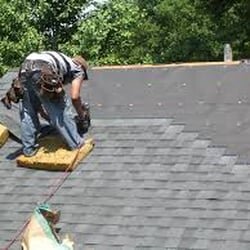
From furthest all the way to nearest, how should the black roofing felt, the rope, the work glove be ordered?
1. the work glove
2. the rope
3. the black roofing felt

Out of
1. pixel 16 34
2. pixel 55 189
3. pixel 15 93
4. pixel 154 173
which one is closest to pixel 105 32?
pixel 16 34

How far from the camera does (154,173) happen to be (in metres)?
5.66

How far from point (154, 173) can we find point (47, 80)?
1195 millimetres

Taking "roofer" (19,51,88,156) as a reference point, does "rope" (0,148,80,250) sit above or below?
below

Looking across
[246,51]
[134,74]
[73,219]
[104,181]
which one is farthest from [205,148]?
[246,51]

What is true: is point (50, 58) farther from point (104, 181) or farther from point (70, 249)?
point (70, 249)

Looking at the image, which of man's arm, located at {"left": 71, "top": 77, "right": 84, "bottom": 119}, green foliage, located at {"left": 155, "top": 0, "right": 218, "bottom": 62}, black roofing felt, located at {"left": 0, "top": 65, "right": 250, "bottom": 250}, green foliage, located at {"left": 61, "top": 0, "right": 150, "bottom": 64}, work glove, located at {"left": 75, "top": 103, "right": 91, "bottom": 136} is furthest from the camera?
green foliage, located at {"left": 155, "top": 0, "right": 218, "bottom": 62}

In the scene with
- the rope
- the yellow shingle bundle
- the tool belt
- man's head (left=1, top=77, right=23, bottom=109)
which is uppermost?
the tool belt

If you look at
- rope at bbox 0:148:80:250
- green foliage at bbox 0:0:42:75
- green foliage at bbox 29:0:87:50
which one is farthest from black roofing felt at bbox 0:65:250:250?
green foliage at bbox 29:0:87:50

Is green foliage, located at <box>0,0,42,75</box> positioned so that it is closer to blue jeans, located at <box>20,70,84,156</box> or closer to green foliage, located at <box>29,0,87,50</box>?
green foliage, located at <box>29,0,87,50</box>

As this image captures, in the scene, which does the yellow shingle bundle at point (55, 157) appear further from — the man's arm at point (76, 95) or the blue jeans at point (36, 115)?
the man's arm at point (76, 95)

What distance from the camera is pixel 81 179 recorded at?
230 inches

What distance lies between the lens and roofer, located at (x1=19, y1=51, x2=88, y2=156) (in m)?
6.12

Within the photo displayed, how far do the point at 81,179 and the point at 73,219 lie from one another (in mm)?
564
